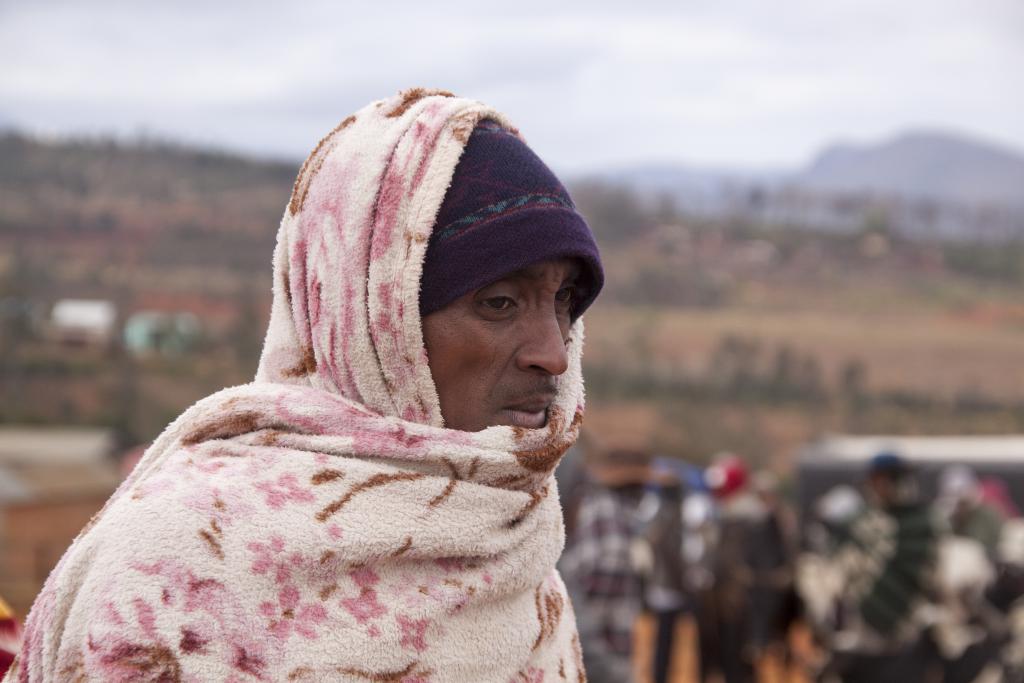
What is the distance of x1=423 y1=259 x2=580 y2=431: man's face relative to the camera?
1447 mm

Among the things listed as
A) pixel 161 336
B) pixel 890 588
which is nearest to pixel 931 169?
pixel 161 336

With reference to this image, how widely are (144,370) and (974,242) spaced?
35.7 metres

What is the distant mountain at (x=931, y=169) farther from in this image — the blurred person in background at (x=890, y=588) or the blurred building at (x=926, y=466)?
the blurred person in background at (x=890, y=588)

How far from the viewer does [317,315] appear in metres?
1.47

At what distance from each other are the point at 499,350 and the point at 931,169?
143512 millimetres

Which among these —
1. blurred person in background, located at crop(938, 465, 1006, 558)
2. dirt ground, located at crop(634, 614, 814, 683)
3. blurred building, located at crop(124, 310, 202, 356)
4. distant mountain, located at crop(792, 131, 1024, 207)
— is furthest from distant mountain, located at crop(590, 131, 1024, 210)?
blurred person in background, located at crop(938, 465, 1006, 558)

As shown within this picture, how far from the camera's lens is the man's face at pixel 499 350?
1447 mm

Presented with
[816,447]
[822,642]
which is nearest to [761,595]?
[822,642]

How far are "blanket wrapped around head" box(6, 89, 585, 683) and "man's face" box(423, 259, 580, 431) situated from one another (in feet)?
0.10

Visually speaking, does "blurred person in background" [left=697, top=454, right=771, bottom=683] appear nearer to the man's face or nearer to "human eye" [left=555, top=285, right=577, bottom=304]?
"human eye" [left=555, top=285, right=577, bottom=304]

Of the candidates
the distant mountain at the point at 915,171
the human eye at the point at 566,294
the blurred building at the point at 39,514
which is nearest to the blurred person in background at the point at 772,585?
the blurred building at the point at 39,514

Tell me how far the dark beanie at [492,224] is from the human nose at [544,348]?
3.1 inches

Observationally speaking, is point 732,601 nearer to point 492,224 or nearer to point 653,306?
point 492,224

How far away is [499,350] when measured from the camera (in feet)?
4.79
